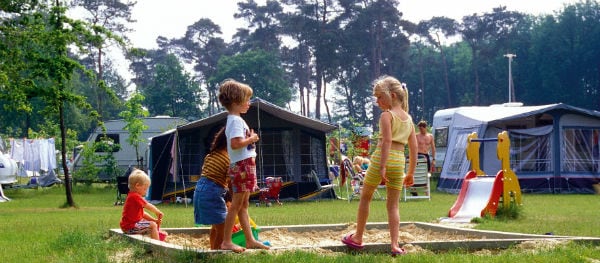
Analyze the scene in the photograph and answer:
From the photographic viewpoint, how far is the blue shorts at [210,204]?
6262 mm

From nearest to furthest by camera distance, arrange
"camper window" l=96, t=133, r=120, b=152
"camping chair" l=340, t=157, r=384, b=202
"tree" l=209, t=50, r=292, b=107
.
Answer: "camping chair" l=340, t=157, r=384, b=202
"camper window" l=96, t=133, r=120, b=152
"tree" l=209, t=50, r=292, b=107

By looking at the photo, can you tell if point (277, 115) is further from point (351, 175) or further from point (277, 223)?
point (277, 223)

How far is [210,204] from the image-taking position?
6.29 m

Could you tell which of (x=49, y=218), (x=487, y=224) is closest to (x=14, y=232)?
(x=49, y=218)

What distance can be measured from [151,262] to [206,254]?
1.32 feet

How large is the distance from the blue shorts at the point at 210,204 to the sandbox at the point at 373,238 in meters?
0.25

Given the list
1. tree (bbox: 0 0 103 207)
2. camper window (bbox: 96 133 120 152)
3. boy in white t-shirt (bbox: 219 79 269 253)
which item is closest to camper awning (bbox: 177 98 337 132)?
tree (bbox: 0 0 103 207)

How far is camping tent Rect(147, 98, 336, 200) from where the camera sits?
60.1ft

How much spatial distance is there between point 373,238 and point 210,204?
2.12m

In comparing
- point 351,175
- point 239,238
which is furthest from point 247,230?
point 351,175

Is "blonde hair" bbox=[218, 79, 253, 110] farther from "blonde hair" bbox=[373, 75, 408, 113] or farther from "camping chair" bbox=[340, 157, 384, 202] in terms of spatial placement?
"camping chair" bbox=[340, 157, 384, 202]

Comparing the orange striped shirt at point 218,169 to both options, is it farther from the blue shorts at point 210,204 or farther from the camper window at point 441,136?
the camper window at point 441,136

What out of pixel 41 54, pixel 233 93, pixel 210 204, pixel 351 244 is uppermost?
pixel 41 54

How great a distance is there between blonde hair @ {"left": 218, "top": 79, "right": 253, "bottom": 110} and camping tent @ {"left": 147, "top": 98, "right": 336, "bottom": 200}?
38.0ft
